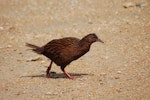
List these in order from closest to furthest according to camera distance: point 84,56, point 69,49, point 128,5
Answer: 1. point 69,49
2. point 84,56
3. point 128,5

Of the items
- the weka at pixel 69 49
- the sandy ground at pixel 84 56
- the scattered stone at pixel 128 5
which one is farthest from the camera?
the scattered stone at pixel 128 5

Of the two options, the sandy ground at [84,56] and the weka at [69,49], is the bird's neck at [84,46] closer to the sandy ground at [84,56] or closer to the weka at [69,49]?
the weka at [69,49]

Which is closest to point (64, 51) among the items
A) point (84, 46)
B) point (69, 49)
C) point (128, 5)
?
point (69, 49)

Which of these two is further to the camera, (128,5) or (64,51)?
(128,5)

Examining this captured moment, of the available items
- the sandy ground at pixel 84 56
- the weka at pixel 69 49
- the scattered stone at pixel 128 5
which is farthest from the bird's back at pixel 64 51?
the scattered stone at pixel 128 5

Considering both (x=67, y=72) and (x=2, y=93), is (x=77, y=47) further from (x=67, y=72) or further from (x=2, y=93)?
(x=2, y=93)

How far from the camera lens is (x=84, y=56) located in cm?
1148

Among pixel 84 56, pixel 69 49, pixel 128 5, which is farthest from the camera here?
pixel 128 5

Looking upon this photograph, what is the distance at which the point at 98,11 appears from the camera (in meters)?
15.6

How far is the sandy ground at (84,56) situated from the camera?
29.1 ft

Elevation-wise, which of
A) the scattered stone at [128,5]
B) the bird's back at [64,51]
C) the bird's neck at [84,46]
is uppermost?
the bird's neck at [84,46]

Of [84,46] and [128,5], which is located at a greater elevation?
[84,46]

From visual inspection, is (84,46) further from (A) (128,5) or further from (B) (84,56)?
(A) (128,5)

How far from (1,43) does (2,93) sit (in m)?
4.22
